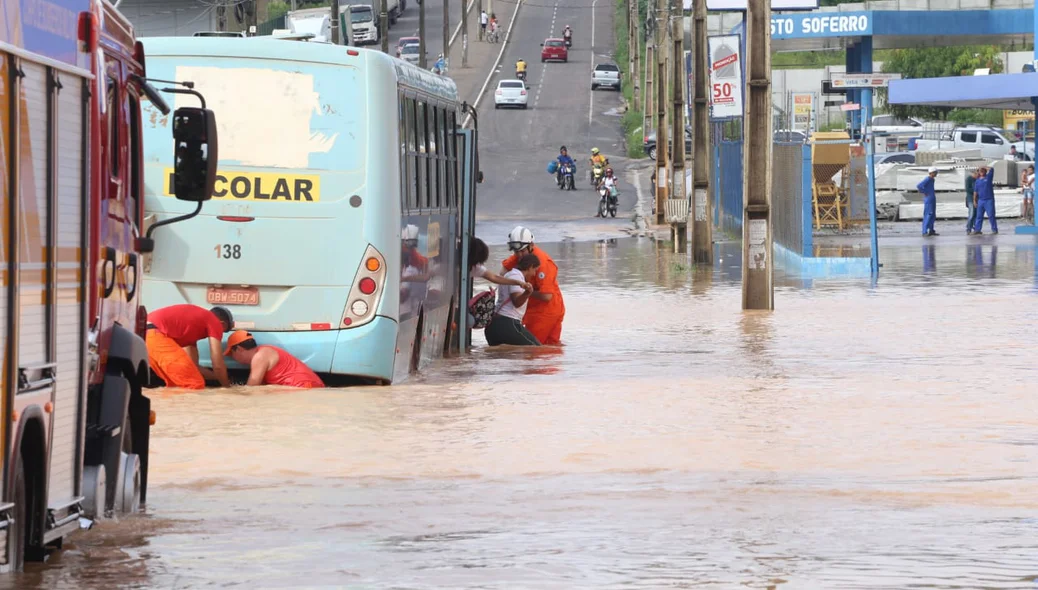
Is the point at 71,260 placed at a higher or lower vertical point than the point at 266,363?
higher

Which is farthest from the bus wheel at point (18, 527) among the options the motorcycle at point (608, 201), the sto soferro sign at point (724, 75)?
the motorcycle at point (608, 201)

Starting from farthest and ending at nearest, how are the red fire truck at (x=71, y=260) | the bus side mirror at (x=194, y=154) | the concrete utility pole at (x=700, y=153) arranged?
the concrete utility pole at (x=700, y=153) < the bus side mirror at (x=194, y=154) < the red fire truck at (x=71, y=260)

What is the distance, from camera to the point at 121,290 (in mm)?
8234

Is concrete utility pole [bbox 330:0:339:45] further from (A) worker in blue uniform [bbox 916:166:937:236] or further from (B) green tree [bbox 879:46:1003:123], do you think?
Answer: (B) green tree [bbox 879:46:1003:123]

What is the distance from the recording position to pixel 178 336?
43.9ft

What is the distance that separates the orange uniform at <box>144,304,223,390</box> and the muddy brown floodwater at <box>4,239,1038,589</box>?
25 cm

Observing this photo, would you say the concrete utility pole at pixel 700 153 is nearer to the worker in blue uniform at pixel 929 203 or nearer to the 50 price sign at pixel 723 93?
the 50 price sign at pixel 723 93

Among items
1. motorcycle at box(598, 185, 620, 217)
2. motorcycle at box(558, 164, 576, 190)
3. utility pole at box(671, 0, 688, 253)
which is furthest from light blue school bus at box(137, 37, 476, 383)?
motorcycle at box(558, 164, 576, 190)

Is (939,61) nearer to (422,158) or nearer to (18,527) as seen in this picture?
(422,158)

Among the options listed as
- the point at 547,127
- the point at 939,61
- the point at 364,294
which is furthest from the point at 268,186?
the point at 939,61

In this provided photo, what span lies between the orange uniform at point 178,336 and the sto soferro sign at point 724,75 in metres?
19.9

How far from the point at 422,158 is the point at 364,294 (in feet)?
7.20

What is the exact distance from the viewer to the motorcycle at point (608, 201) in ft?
162

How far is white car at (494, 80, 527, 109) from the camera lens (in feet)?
249
